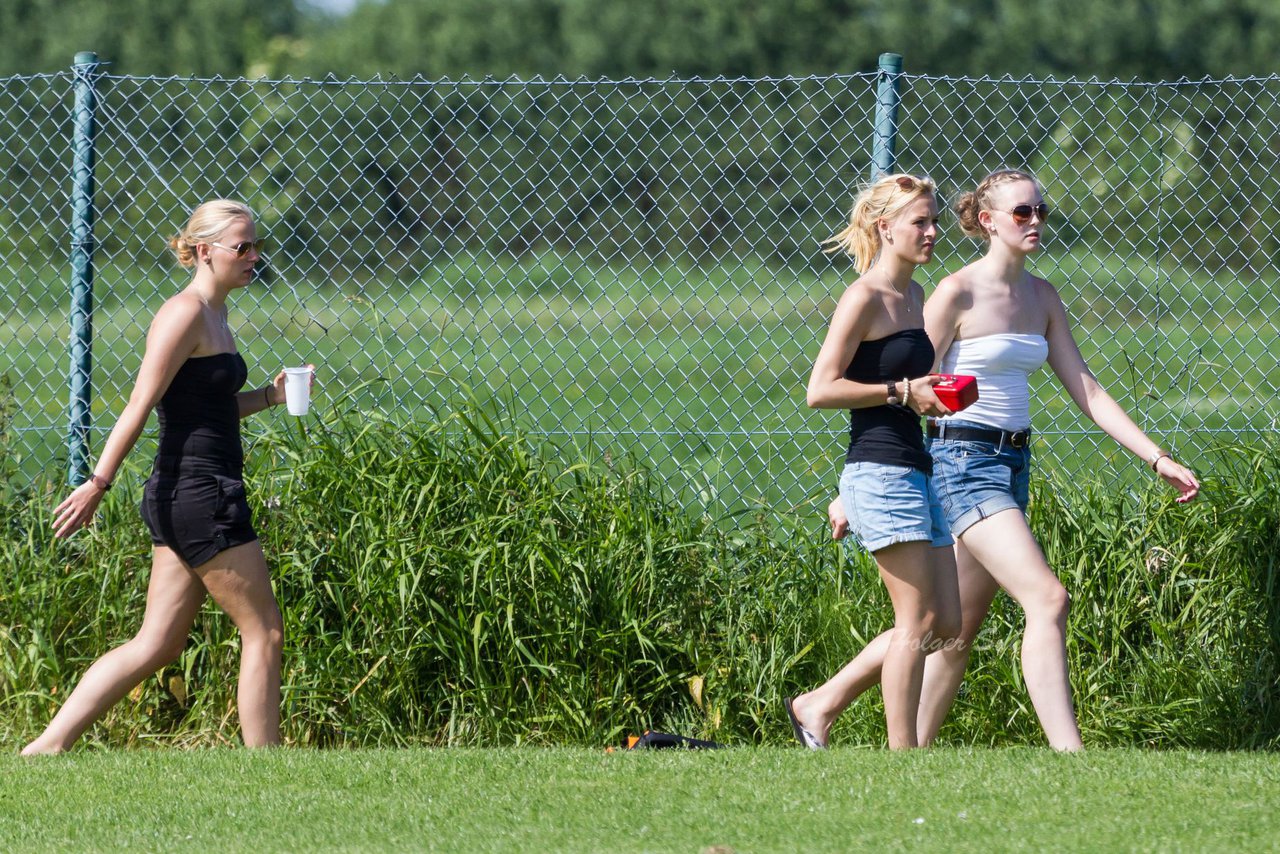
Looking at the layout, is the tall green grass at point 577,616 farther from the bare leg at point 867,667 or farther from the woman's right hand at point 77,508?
the woman's right hand at point 77,508

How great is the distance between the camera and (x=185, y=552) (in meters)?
4.26

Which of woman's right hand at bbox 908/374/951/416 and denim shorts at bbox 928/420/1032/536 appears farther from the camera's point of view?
denim shorts at bbox 928/420/1032/536

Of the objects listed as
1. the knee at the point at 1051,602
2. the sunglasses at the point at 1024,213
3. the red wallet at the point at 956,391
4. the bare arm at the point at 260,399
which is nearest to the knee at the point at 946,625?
the knee at the point at 1051,602

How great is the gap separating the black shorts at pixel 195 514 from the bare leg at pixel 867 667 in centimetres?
173

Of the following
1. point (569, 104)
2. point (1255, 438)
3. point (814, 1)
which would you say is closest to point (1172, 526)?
point (1255, 438)

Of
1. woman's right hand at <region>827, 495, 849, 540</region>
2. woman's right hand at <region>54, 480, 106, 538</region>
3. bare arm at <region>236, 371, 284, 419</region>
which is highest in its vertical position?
bare arm at <region>236, 371, 284, 419</region>

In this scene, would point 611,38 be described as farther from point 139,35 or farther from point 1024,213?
point 1024,213

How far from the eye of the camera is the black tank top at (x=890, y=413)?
13.7 ft

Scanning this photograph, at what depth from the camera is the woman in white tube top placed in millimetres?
4195

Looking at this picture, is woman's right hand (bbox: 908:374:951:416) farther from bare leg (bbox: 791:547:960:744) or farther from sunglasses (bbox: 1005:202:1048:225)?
sunglasses (bbox: 1005:202:1048:225)

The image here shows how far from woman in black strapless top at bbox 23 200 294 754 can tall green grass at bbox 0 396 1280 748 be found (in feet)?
1.38

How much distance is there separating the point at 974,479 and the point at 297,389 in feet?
6.32

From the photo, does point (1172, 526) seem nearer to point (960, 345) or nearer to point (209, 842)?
point (960, 345)

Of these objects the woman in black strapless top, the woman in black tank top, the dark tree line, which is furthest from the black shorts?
the dark tree line
